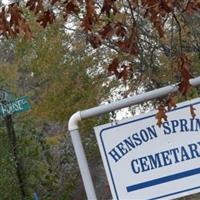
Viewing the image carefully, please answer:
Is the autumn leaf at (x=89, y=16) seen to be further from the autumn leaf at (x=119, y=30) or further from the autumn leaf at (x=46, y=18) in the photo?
the autumn leaf at (x=119, y=30)

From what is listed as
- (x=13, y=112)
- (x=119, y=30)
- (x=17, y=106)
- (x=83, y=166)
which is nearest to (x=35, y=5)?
(x=119, y=30)

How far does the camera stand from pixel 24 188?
15.2 metres

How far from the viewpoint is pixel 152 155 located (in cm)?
403

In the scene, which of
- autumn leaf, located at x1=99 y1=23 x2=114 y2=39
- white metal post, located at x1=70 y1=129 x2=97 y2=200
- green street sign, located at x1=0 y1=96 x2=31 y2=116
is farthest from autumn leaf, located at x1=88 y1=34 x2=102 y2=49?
green street sign, located at x1=0 y1=96 x2=31 y2=116

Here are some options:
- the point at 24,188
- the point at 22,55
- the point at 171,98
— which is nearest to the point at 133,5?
the point at 171,98

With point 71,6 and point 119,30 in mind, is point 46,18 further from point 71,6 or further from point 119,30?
point 119,30

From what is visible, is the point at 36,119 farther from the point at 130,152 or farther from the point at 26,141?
the point at 130,152

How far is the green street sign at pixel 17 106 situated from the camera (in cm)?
1184

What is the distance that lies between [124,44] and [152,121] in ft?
3.90

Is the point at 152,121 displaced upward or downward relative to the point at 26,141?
downward

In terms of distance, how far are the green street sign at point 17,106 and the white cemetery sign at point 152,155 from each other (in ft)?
25.7

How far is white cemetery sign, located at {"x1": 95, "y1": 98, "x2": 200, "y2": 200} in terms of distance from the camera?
4.00 meters

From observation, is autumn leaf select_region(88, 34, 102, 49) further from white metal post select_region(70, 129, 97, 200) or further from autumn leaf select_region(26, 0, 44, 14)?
white metal post select_region(70, 129, 97, 200)

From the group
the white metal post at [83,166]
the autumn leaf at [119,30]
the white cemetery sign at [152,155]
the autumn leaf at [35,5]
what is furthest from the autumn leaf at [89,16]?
the white metal post at [83,166]
